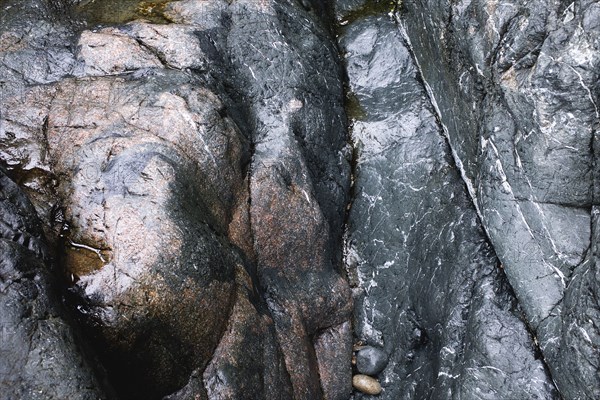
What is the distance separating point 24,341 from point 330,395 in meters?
2.89

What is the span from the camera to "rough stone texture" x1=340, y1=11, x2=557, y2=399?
4895 millimetres

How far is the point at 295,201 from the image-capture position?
5.61 m

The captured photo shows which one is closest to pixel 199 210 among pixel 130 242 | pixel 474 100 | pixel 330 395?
pixel 130 242

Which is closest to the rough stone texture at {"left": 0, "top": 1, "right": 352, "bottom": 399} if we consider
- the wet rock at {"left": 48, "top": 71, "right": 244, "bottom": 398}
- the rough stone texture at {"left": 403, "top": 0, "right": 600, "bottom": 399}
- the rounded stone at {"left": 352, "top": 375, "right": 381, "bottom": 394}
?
the wet rock at {"left": 48, "top": 71, "right": 244, "bottom": 398}

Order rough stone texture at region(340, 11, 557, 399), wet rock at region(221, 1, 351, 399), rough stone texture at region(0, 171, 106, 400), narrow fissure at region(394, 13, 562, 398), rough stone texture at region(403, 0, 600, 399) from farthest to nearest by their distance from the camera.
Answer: wet rock at region(221, 1, 351, 399), rough stone texture at region(340, 11, 557, 399), narrow fissure at region(394, 13, 562, 398), rough stone texture at region(403, 0, 600, 399), rough stone texture at region(0, 171, 106, 400)

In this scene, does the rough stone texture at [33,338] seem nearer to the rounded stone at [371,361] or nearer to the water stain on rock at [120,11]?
the water stain on rock at [120,11]

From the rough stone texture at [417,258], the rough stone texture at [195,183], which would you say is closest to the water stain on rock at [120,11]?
the rough stone texture at [195,183]

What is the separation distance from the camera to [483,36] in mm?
5066

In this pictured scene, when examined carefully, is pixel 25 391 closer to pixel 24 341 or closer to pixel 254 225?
pixel 24 341

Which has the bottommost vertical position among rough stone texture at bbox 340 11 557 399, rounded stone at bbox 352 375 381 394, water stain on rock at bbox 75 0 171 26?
rounded stone at bbox 352 375 381 394

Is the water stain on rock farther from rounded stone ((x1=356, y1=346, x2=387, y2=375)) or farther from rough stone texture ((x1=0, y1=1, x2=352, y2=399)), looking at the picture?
rounded stone ((x1=356, y1=346, x2=387, y2=375))

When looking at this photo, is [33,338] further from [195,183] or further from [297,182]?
[297,182]

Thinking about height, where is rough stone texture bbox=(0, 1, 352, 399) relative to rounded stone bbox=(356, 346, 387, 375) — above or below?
above

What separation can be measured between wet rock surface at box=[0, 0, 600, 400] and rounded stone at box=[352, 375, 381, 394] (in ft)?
0.11
